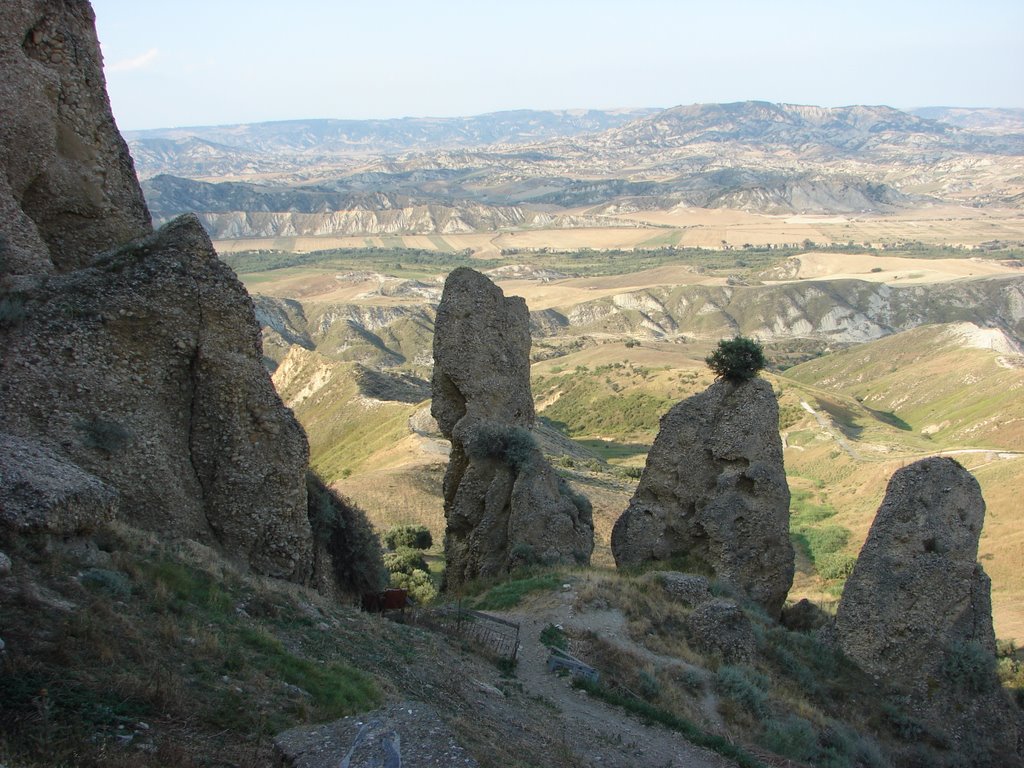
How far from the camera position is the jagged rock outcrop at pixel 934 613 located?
1825 centimetres

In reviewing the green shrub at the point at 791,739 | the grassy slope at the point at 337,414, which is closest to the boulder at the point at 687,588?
the green shrub at the point at 791,739

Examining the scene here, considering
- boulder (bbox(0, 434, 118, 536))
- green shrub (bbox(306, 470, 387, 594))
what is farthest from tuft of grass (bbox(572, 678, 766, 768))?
boulder (bbox(0, 434, 118, 536))

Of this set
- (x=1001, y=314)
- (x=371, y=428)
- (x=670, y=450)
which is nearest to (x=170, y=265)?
(x=670, y=450)

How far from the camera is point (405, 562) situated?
108 ft

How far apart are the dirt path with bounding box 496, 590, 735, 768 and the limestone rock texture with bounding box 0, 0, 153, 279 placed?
40.0ft

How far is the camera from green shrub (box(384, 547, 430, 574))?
3225 centimetres

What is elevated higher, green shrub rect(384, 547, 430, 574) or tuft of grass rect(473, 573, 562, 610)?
tuft of grass rect(473, 573, 562, 610)

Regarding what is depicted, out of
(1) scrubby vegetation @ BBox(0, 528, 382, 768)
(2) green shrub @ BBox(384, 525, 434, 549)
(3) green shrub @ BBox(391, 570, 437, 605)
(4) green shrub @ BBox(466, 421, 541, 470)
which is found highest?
(1) scrubby vegetation @ BBox(0, 528, 382, 768)

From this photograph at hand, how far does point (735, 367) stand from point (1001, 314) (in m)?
161

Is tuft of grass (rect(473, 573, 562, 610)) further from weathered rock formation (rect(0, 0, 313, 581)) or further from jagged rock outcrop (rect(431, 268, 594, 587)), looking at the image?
weathered rock formation (rect(0, 0, 313, 581))

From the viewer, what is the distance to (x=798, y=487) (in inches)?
2231

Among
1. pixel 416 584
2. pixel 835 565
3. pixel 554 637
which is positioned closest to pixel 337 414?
pixel 416 584

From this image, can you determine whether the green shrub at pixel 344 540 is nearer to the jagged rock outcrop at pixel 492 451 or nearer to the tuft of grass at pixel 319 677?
the jagged rock outcrop at pixel 492 451

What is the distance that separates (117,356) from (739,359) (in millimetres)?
16008
